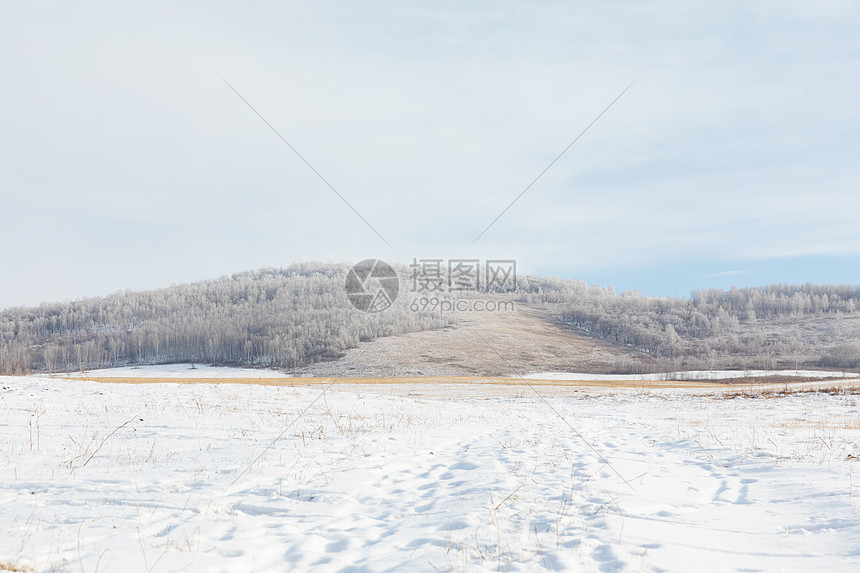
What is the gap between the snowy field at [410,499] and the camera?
4332 mm

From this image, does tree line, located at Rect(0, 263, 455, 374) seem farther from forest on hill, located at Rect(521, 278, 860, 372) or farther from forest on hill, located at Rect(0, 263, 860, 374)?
forest on hill, located at Rect(521, 278, 860, 372)

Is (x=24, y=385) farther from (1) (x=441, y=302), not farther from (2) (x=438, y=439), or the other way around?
(1) (x=441, y=302)

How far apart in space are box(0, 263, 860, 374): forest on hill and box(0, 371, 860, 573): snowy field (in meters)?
88.7

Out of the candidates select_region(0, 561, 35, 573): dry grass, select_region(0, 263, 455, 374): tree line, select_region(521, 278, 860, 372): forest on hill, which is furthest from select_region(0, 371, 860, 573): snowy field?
select_region(0, 263, 455, 374): tree line

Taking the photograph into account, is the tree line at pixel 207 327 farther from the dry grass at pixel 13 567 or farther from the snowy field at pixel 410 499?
the dry grass at pixel 13 567

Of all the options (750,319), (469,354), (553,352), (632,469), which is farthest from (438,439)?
(750,319)

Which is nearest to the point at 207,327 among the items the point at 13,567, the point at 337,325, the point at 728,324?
the point at 337,325

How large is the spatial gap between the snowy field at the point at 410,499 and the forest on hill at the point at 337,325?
88701mm

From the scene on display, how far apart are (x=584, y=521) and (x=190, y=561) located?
4.13 metres

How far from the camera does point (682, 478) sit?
795 centimetres

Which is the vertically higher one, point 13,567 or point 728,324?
point 13,567

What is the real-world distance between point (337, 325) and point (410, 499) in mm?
117875

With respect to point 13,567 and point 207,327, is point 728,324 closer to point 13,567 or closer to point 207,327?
point 207,327

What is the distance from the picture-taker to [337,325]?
122 m
